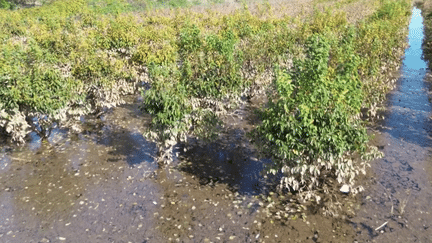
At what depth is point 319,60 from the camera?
40.1 ft

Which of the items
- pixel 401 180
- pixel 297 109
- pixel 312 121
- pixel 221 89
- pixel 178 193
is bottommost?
pixel 401 180

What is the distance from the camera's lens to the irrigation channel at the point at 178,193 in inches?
489

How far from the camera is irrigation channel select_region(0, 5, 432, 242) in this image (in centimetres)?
1241

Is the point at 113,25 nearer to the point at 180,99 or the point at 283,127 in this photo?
the point at 180,99

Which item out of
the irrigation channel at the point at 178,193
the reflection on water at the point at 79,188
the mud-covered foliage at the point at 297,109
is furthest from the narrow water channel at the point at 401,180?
the reflection on water at the point at 79,188

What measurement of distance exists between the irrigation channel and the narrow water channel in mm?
45

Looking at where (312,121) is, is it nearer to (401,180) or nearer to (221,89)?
(221,89)

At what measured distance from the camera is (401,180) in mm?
15234

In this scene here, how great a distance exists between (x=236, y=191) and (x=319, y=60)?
268 inches

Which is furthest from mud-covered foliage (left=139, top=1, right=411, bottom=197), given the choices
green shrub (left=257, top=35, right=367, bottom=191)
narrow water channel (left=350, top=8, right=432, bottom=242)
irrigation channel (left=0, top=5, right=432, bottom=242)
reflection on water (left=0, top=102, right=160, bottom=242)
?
reflection on water (left=0, top=102, right=160, bottom=242)

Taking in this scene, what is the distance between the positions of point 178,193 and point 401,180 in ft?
34.5

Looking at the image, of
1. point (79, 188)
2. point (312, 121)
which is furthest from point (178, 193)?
point (312, 121)

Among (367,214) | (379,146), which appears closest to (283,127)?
(367,214)

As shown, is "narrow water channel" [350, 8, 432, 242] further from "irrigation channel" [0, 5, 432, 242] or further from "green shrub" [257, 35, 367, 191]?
"green shrub" [257, 35, 367, 191]
